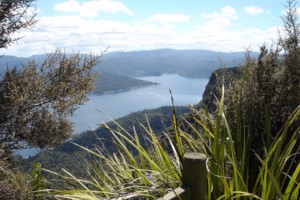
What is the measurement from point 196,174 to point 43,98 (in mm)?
6083

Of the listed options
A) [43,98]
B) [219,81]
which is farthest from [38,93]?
[219,81]

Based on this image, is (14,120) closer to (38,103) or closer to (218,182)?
→ (38,103)

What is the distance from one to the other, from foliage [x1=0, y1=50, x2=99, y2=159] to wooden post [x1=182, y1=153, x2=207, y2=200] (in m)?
5.26

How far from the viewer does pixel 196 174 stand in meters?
1.39

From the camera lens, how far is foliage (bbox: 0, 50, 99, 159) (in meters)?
6.47

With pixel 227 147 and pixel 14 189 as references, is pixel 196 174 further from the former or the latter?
pixel 14 189

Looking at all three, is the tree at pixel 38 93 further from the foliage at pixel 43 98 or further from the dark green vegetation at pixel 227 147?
the dark green vegetation at pixel 227 147

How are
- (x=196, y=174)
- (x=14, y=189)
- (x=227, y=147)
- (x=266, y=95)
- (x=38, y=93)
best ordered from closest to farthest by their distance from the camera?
(x=196, y=174) < (x=227, y=147) < (x=266, y=95) < (x=14, y=189) < (x=38, y=93)

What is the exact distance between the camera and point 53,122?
7.34m

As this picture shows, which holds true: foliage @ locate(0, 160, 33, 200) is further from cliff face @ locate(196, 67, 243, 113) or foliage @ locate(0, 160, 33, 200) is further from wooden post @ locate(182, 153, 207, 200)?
wooden post @ locate(182, 153, 207, 200)

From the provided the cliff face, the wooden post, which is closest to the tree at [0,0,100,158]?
the cliff face

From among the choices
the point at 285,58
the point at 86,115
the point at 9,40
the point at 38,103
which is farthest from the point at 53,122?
the point at 86,115

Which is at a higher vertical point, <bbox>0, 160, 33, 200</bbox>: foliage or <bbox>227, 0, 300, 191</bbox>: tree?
<bbox>227, 0, 300, 191</bbox>: tree

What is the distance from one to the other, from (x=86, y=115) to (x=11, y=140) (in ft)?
441
